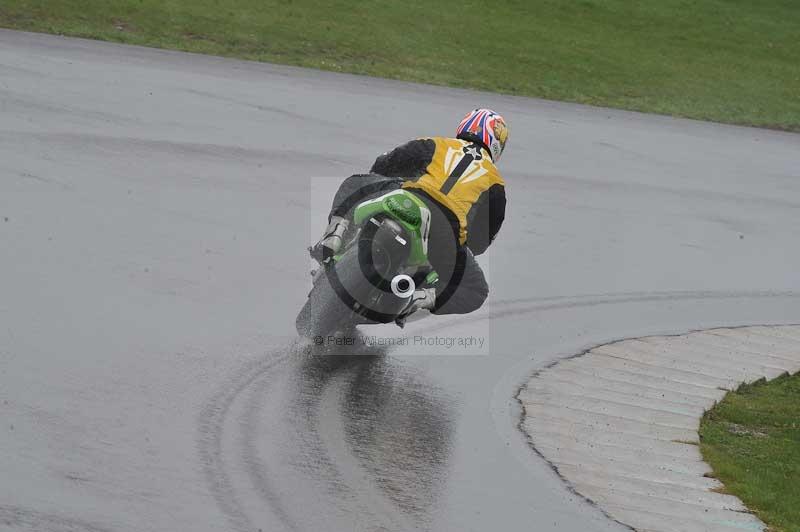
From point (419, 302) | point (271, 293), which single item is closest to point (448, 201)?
point (419, 302)

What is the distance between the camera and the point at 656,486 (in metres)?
7.30

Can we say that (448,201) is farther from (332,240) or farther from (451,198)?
(332,240)

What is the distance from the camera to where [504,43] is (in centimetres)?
2783

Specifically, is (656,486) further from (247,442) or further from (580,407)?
(247,442)

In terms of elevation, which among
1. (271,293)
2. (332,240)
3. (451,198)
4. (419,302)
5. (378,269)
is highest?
(451,198)

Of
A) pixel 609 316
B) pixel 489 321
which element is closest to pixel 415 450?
pixel 489 321

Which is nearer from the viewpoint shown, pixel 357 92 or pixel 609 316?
pixel 609 316

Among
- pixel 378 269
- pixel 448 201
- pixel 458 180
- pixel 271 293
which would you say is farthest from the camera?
pixel 271 293

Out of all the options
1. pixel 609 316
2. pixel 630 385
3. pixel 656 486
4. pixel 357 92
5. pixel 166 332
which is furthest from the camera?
pixel 357 92

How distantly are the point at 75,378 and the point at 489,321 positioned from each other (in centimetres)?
405

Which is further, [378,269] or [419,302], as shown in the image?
[419,302]

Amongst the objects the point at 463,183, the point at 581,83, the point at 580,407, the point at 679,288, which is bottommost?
the point at 581,83

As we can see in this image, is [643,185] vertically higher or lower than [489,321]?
lower

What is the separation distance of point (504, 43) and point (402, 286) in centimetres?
2029
